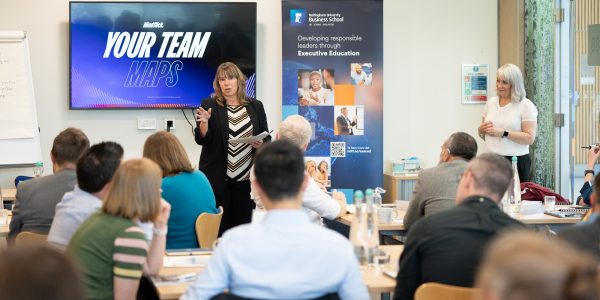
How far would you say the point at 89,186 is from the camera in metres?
3.71

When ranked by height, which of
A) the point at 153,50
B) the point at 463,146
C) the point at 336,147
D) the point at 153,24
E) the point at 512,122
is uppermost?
the point at 153,24

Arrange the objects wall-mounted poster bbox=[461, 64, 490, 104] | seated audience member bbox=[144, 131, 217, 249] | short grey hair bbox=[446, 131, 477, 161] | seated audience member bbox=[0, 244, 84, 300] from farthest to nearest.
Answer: wall-mounted poster bbox=[461, 64, 490, 104], short grey hair bbox=[446, 131, 477, 161], seated audience member bbox=[144, 131, 217, 249], seated audience member bbox=[0, 244, 84, 300]

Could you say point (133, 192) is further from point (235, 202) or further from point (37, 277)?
point (235, 202)

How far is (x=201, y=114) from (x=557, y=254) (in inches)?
200

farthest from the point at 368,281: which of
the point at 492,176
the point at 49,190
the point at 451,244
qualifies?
the point at 49,190

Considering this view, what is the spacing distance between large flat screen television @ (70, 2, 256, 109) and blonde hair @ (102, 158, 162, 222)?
472 centimetres

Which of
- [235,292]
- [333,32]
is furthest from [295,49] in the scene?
[235,292]

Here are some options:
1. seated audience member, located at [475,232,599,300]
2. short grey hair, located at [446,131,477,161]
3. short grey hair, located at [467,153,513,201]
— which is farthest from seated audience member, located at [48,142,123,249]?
seated audience member, located at [475,232,599,300]

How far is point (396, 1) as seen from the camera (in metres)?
8.42

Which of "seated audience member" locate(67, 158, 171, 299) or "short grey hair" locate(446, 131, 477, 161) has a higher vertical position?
"short grey hair" locate(446, 131, 477, 161)

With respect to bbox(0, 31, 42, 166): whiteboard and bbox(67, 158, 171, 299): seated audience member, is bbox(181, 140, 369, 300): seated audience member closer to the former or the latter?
bbox(67, 158, 171, 299): seated audience member

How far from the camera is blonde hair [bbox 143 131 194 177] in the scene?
4699mm

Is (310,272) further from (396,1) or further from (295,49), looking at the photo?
(396,1)

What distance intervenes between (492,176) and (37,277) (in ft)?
7.90
